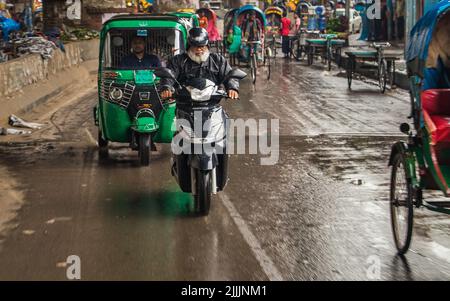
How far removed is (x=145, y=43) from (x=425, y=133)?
6.34 m

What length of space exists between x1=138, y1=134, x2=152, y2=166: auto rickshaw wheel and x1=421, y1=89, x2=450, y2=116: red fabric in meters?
5.06

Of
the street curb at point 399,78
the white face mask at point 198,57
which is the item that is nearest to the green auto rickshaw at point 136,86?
the white face mask at point 198,57

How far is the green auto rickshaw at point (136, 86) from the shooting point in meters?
11.7

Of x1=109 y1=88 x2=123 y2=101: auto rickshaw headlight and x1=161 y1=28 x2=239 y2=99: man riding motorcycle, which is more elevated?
x1=161 y1=28 x2=239 y2=99: man riding motorcycle

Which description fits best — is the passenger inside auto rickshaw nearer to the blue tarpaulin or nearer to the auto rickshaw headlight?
the blue tarpaulin

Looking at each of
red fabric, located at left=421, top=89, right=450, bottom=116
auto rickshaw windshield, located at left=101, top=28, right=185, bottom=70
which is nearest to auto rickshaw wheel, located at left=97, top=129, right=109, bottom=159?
auto rickshaw windshield, located at left=101, top=28, right=185, bottom=70

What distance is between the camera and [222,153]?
8766 millimetres

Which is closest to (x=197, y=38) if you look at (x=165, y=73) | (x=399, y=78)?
(x=165, y=73)

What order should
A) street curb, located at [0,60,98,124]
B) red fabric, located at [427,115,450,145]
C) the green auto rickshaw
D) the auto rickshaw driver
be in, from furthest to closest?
1. street curb, located at [0,60,98,124]
2. the auto rickshaw driver
3. the green auto rickshaw
4. red fabric, located at [427,115,450,145]

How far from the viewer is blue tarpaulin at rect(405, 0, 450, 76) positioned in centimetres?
721

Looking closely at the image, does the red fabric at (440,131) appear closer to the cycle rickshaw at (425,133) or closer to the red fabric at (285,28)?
the cycle rickshaw at (425,133)
